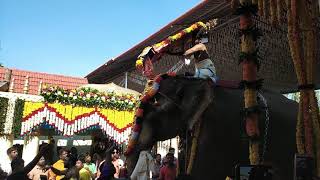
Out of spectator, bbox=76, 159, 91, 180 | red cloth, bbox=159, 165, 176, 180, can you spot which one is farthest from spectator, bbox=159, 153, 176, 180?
spectator, bbox=76, 159, 91, 180

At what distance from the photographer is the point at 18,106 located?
49.2ft

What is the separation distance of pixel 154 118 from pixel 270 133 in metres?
1.57

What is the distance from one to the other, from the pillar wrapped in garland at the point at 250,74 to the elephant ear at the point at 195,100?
1.45 m

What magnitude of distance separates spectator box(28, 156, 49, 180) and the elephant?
3.05 metres

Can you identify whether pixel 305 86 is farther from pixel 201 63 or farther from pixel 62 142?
pixel 62 142

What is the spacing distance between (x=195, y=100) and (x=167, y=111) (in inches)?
19.5

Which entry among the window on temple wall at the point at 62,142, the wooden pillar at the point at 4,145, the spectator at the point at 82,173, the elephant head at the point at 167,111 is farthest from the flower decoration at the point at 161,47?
the window on temple wall at the point at 62,142

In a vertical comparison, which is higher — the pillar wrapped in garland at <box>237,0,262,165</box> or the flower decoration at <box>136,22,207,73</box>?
the flower decoration at <box>136,22,207,73</box>

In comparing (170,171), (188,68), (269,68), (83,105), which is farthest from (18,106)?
(269,68)

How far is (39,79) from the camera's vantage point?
77.2 feet

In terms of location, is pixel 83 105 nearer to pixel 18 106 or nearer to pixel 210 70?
pixel 18 106

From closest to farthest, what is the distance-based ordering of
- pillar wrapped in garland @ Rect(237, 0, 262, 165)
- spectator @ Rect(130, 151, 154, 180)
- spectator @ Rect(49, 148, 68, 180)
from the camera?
1. pillar wrapped in garland @ Rect(237, 0, 262, 165)
2. spectator @ Rect(130, 151, 154, 180)
3. spectator @ Rect(49, 148, 68, 180)

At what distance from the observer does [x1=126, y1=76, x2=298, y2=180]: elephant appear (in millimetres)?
Answer: 4676

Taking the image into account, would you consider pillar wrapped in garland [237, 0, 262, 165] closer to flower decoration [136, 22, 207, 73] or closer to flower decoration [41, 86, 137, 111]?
flower decoration [136, 22, 207, 73]
